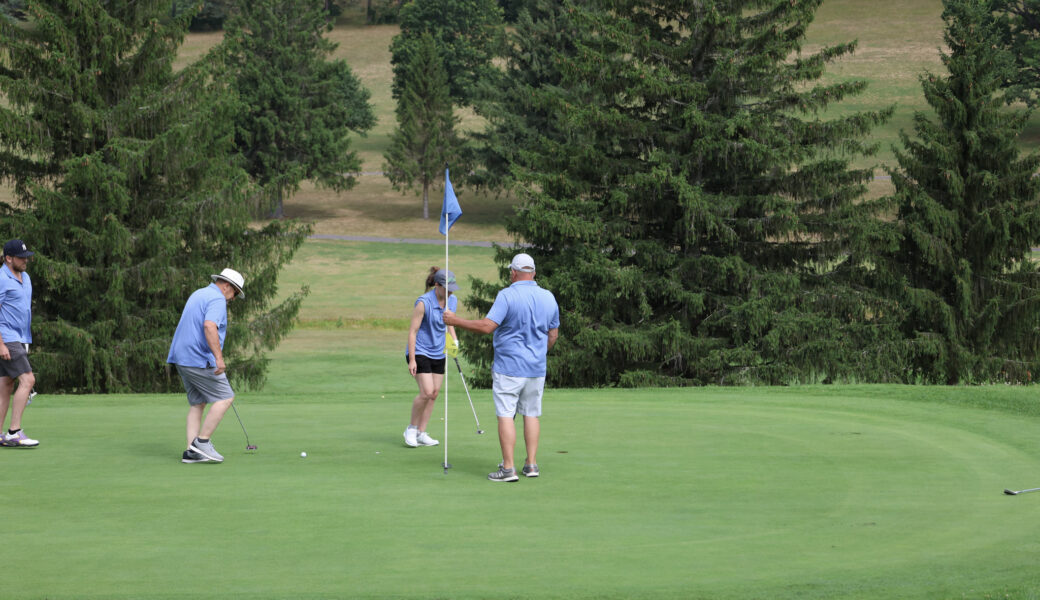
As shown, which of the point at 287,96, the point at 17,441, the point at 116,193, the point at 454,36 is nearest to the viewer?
the point at 17,441

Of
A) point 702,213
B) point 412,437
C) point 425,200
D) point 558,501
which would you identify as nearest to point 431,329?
point 412,437

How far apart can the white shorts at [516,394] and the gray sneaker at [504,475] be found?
18.3 inches

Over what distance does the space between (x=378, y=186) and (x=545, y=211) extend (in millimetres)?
64378

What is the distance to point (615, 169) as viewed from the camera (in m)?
26.6

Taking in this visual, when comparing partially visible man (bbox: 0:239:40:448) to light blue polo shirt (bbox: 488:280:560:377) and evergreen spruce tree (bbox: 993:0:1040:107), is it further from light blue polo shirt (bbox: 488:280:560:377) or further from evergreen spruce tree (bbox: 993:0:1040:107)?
evergreen spruce tree (bbox: 993:0:1040:107)

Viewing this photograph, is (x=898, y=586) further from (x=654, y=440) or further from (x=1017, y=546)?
(x=654, y=440)

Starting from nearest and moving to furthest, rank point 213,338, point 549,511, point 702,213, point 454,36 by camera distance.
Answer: point 549,511
point 213,338
point 702,213
point 454,36

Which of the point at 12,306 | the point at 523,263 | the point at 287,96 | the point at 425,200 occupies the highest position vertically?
the point at 287,96

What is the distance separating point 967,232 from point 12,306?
76.8 feet

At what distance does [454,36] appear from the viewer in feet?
326

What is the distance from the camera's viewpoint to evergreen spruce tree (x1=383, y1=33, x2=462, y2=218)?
73062mm

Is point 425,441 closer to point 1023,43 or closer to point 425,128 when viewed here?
point 425,128

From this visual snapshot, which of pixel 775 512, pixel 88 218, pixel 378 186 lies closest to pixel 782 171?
pixel 88 218

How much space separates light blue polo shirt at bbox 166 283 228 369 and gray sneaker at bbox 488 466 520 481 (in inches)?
113
